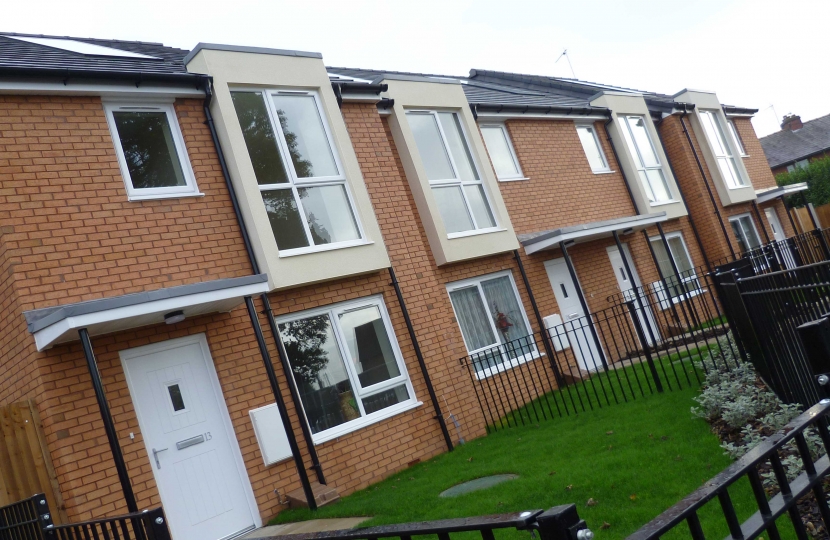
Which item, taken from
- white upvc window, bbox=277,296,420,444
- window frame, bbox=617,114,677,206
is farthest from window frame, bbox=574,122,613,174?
white upvc window, bbox=277,296,420,444

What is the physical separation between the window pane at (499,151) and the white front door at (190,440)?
8345mm

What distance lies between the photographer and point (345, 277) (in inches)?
420

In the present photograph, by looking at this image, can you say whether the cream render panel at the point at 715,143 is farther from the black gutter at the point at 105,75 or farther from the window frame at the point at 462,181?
the black gutter at the point at 105,75

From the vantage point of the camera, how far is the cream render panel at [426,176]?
12781 mm

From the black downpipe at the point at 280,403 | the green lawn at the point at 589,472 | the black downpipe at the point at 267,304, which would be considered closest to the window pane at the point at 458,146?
the black downpipe at the point at 267,304

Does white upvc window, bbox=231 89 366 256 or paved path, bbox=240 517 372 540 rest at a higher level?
white upvc window, bbox=231 89 366 256

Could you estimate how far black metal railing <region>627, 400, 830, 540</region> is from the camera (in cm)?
205

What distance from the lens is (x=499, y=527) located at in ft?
6.58

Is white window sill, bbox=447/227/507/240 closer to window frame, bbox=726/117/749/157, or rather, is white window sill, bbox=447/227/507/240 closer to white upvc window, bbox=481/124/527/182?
white upvc window, bbox=481/124/527/182

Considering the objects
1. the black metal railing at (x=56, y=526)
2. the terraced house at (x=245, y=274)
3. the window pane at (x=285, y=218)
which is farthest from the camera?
the window pane at (x=285, y=218)

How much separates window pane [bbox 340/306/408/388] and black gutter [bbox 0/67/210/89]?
3833mm

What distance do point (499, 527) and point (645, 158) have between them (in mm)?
19018

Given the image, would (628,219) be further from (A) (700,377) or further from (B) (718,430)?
(B) (718,430)

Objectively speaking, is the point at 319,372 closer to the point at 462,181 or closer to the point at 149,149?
the point at 149,149
